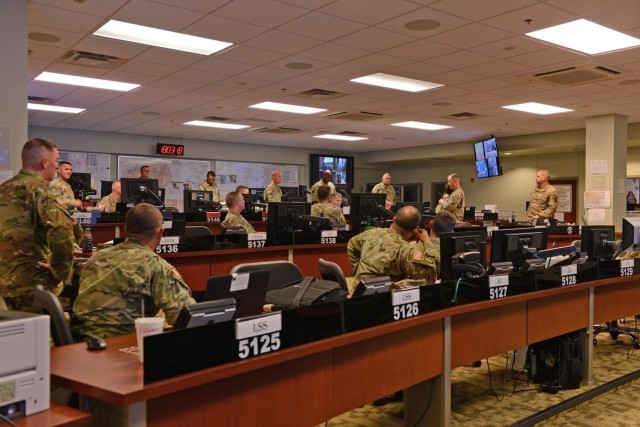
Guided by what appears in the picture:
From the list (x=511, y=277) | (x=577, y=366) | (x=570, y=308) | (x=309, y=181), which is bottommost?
(x=577, y=366)

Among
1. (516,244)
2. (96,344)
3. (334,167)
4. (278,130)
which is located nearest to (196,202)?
(278,130)

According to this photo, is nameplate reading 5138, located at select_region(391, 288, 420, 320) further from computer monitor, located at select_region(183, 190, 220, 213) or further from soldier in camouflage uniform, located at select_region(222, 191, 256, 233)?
computer monitor, located at select_region(183, 190, 220, 213)

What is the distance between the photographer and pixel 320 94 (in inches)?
345

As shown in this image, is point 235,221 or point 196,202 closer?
point 235,221

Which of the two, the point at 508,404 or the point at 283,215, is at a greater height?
the point at 283,215

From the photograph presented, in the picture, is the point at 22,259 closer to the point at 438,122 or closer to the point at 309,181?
the point at 438,122

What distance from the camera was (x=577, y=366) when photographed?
A: 4.09 metres

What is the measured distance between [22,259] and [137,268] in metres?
1.29

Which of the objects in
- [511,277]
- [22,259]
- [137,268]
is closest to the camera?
[137,268]

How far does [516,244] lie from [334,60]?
3.71 m

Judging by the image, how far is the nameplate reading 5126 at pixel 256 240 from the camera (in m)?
6.08

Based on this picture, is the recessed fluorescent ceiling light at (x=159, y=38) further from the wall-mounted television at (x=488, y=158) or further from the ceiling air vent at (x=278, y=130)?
the wall-mounted television at (x=488, y=158)

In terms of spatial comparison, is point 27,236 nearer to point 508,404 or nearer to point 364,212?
point 508,404

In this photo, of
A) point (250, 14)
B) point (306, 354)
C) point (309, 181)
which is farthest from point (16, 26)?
point (309, 181)
